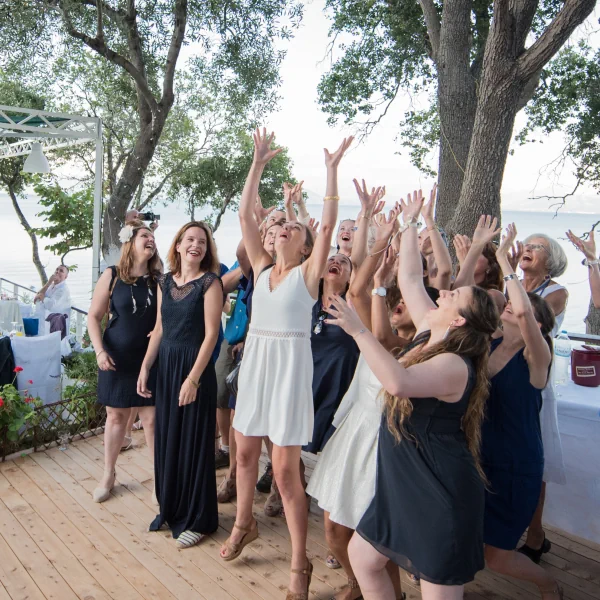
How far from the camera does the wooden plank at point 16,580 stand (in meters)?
2.55

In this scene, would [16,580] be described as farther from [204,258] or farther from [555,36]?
[555,36]

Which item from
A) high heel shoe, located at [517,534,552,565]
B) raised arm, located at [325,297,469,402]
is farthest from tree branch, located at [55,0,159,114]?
raised arm, located at [325,297,469,402]

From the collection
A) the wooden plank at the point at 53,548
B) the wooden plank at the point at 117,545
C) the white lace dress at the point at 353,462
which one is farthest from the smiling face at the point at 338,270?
the wooden plank at the point at 53,548

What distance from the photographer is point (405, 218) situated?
2.59 m

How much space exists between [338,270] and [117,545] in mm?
1669

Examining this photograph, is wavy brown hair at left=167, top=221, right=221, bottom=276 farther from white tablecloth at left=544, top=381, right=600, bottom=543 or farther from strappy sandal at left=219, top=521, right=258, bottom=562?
white tablecloth at left=544, top=381, right=600, bottom=543

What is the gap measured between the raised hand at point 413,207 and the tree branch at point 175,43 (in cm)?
830

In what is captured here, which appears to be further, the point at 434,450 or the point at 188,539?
the point at 188,539

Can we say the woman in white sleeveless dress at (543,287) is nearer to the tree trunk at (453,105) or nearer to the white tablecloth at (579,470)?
the white tablecloth at (579,470)

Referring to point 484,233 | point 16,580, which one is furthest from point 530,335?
point 16,580

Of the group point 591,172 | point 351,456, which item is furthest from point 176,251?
point 591,172

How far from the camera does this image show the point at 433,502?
1787 mm

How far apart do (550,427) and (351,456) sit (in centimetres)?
100

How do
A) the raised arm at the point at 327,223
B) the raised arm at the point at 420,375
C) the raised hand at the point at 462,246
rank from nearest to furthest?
the raised arm at the point at 420,375, the raised arm at the point at 327,223, the raised hand at the point at 462,246
